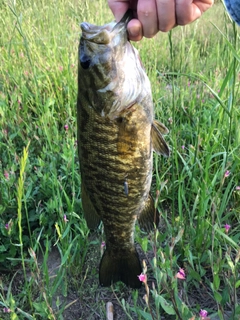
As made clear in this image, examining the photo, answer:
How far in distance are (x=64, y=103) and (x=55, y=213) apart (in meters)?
1.21

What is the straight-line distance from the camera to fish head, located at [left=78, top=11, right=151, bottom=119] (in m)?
1.25

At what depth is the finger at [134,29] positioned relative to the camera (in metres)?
1.22

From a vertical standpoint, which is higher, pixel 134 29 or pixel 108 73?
pixel 134 29

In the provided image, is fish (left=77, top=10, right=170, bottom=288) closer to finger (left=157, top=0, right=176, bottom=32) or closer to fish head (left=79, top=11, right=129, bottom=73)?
fish head (left=79, top=11, right=129, bottom=73)

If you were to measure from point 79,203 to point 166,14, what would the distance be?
114 centimetres

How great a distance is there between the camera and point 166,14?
1.24 meters

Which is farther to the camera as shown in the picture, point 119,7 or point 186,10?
point 119,7

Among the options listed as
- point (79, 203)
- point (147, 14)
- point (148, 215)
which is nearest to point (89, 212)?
point (148, 215)

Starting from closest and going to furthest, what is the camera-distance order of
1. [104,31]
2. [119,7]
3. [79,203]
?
[104,31]
[119,7]
[79,203]

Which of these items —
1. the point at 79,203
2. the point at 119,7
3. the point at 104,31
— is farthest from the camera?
the point at 79,203

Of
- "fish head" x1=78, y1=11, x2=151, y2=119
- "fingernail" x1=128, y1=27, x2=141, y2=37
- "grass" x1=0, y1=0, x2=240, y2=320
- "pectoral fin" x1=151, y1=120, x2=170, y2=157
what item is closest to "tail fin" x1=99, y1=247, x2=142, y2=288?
"grass" x1=0, y1=0, x2=240, y2=320

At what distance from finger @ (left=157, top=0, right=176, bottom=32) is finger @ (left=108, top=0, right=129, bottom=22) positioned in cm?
16

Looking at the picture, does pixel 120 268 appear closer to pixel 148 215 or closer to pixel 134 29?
pixel 148 215

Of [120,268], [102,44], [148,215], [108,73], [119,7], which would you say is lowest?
[120,268]
